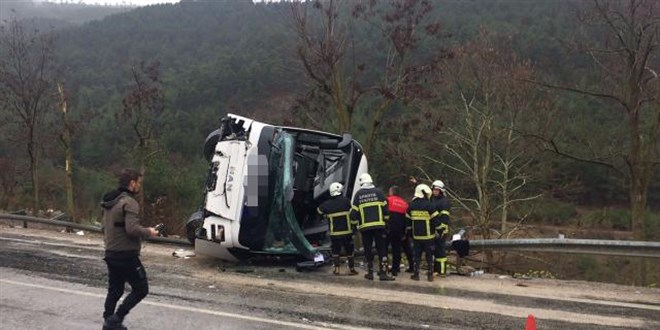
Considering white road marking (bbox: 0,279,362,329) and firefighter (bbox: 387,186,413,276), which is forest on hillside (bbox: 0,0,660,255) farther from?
white road marking (bbox: 0,279,362,329)

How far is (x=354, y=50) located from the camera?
44.9ft

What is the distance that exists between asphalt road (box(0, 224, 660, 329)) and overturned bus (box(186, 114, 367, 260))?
449 mm

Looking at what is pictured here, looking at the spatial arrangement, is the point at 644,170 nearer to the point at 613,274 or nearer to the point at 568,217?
the point at 613,274

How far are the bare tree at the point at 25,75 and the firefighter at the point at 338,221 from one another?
48.8ft

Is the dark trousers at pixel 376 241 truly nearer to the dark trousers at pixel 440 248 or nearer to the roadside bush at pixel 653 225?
the dark trousers at pixel 440 248

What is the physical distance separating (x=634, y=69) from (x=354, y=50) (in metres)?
6.09

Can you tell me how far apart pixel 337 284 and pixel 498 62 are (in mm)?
13027

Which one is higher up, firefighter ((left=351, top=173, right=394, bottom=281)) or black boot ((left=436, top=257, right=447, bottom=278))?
firefighter ((left=351, top=173, right=394, bottom=281))

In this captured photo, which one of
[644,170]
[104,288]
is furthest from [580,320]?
[644,170]

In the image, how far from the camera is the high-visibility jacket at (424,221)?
27.0 feet

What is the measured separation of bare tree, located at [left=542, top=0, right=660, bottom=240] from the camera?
12.3 m

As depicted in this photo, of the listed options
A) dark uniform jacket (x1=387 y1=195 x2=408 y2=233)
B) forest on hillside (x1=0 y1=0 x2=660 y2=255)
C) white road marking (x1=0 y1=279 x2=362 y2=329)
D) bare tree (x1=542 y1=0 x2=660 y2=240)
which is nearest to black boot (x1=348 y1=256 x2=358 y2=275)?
dark uniform jacket (x1=387 y1=195 x2=408 y2=233)

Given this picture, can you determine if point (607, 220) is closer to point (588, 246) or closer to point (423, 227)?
point (588, 246)

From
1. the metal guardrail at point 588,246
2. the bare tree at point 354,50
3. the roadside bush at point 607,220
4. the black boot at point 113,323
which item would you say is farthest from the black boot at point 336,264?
the roadside bush at point 607,220
